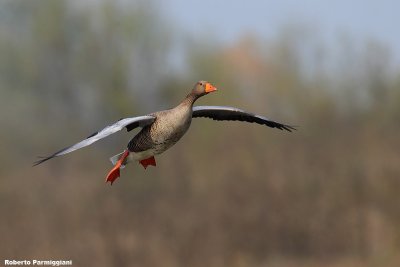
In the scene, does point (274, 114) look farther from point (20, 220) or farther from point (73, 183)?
point (20, 220)

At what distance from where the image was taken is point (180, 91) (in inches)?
1032

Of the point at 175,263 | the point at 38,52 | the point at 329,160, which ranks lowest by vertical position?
the point at 175,263

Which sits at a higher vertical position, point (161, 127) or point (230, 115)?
point (161, 127)

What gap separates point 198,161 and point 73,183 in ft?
13.1

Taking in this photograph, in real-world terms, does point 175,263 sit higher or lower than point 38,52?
lower

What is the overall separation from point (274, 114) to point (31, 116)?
7567 mm

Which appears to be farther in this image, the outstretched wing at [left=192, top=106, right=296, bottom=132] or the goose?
the outstretched wing at [left=192, top=106, right=296, bottom=132]

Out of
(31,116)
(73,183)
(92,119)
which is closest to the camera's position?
(73,183)

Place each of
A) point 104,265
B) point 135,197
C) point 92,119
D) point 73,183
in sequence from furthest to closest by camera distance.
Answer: point 92,119, point 135,197, point 73,183, point 104,265

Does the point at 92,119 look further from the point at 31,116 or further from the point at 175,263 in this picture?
the point at 175,263

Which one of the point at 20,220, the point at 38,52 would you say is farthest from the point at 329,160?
the point at 38,52

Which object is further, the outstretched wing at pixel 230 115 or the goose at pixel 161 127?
the outstretched wing at pixel 230 115

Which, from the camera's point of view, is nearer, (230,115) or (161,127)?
(161,127)

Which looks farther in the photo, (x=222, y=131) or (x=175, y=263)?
(x=222, y=131)
